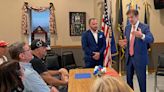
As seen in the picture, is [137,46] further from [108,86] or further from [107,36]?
[108,86]

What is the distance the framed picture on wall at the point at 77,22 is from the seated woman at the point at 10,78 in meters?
5.30

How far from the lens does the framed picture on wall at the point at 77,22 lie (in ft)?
24.2

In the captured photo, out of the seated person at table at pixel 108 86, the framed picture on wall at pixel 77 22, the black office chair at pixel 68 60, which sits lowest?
the black office chair at pixel 68 60

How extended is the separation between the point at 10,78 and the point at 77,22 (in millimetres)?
5451

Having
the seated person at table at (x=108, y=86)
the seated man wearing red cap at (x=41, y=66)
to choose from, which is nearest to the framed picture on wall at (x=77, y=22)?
the seated man wearing red cap at (x=41, y=66)

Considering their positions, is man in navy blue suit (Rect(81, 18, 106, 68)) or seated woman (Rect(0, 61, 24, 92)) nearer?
seated woman (Rect(0, 61, 24, 92))

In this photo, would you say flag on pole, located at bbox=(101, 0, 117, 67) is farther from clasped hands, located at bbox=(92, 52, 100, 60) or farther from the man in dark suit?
the man in dark suit

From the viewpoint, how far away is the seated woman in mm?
2018

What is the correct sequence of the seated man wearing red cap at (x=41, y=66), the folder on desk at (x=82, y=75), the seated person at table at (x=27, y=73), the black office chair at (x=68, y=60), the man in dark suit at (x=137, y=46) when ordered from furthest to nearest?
the black office chair at (x=68, y=60) < the man in dark suit at (x=137, y=46) < the folder on desk at (x=82, y=75) < the seated man wearing red cap at (x=41, y=66) < the seated person at table at (x=27, y=73)

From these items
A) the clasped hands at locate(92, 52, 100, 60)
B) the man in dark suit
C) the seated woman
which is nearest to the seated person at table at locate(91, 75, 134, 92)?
the seated woman

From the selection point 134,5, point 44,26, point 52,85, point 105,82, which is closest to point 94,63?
point 52,85

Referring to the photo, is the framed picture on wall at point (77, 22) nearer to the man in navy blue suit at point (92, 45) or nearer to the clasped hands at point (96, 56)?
the man in navy blue suit at point (92, 45)

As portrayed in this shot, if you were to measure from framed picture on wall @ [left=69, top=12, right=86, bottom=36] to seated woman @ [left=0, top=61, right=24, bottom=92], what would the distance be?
17.4 feet

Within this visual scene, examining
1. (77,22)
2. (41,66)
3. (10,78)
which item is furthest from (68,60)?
(10,78)
